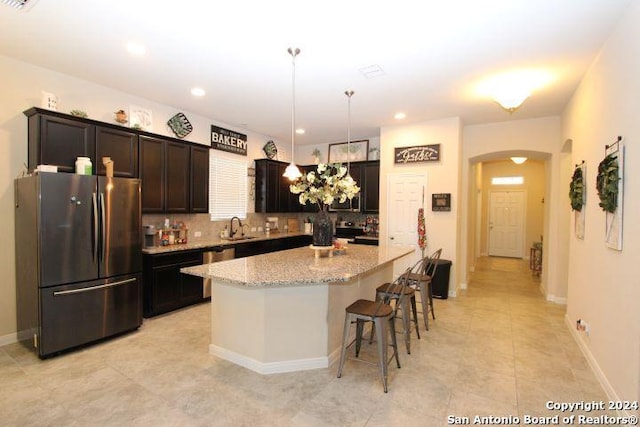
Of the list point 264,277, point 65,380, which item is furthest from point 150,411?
point 264,277

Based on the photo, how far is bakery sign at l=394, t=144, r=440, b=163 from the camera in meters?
5.28

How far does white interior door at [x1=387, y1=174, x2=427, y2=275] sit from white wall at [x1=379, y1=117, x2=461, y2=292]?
0.40 ft

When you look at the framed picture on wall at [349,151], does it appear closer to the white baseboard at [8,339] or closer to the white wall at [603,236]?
the white wall at [603,236]

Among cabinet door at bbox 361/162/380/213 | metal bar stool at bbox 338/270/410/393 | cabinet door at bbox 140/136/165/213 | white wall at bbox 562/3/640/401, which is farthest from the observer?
cabinet door at bbox 361/162/380/213

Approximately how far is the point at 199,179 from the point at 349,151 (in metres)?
3.19

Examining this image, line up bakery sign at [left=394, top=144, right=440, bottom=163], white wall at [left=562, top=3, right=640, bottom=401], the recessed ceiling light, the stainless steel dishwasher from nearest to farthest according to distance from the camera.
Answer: white wall at [left=562, top=3, right=640, bottom=401]
the recessed ceiling light
the stainless steel dishwasher
bakery sign at [left=394, top=144, right=440, bottom=163]

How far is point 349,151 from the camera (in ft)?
22.1

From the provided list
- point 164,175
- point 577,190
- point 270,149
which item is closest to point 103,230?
point 164,175

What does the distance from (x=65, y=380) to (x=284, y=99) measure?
3817 millimetres

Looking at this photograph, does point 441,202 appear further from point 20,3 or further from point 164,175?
point 20,3

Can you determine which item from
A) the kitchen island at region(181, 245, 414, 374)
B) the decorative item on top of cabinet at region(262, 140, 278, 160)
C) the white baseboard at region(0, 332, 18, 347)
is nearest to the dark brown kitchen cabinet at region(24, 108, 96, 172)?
the white baseboard at region(0, 332, 18, 347)

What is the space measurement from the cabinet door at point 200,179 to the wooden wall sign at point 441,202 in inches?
147

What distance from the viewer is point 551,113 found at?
15.8 ft

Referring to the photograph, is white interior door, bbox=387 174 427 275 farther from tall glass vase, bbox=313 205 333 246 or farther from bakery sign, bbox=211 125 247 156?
bakery sign, bbox=211 125 247 156
